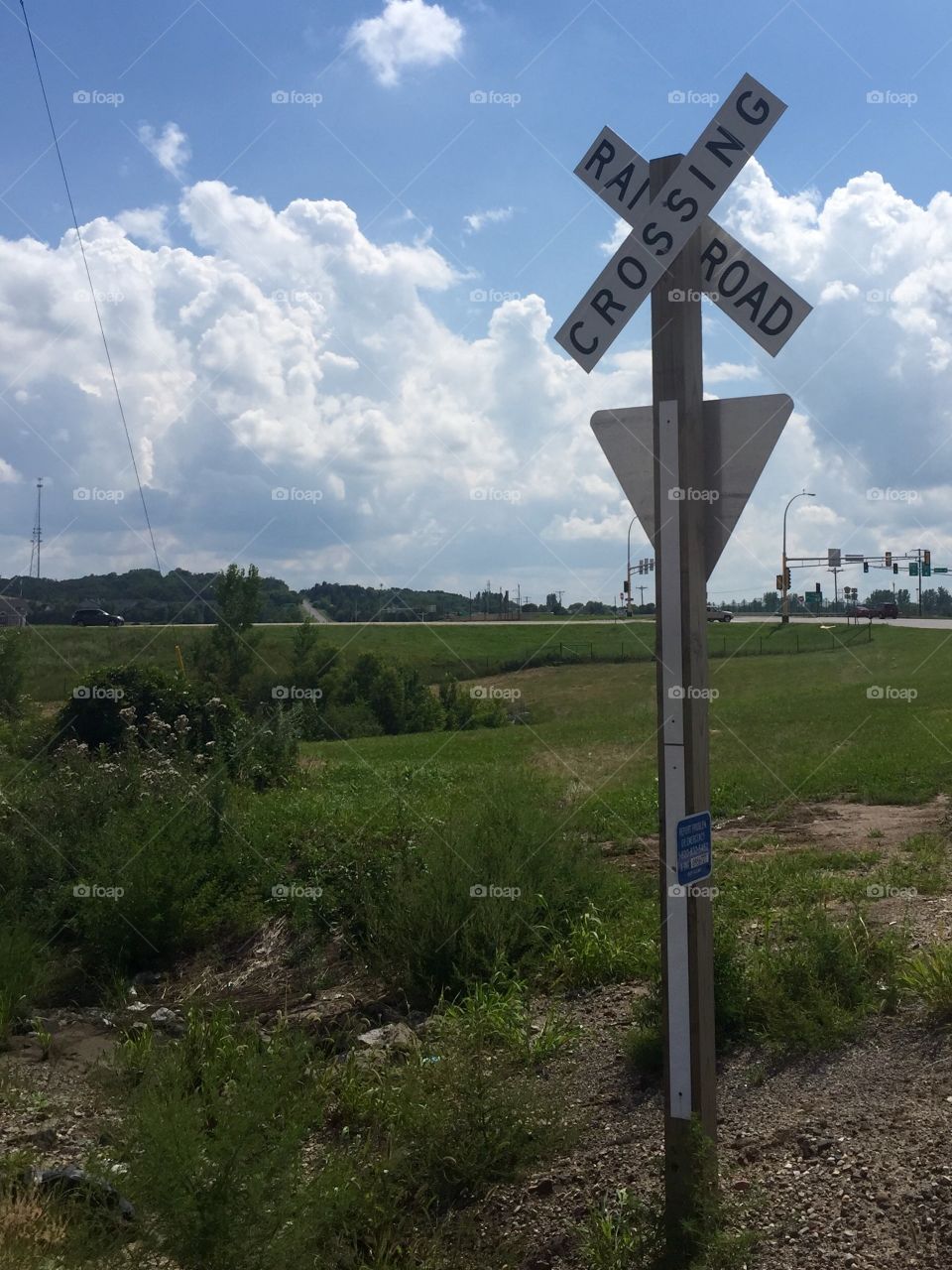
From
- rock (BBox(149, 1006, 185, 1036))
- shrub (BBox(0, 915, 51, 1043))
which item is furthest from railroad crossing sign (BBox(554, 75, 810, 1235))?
shrub (BBox(0, 915, 51, 1043))

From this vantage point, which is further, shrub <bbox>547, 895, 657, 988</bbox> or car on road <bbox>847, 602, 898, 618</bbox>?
car on road <bbox>847, 602, 898, 618</bbox>

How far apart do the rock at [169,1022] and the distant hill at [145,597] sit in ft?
45.4

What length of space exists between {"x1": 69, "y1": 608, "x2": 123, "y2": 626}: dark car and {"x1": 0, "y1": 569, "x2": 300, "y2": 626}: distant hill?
371 millimetres

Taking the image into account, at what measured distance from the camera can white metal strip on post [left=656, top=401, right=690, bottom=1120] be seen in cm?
373

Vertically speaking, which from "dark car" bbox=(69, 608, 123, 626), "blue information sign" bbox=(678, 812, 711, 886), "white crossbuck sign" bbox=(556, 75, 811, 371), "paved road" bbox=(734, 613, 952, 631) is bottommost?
"blue information sign" bbox=(678, 812, 711, 886)

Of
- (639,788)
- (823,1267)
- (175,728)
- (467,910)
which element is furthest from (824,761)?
(823,1267)

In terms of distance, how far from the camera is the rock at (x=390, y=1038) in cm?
642

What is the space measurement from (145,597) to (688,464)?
3139 cm

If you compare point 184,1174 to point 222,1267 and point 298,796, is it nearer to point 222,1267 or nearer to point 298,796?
point 222,1267

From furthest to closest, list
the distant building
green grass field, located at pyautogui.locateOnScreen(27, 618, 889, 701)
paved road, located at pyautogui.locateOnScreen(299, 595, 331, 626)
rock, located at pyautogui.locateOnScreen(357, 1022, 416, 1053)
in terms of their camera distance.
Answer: paved road, located at pyautogui.locateOnScreen(299, 595, 331, 626) → green grass field, located at pyautogui.locateOnScreen(27, 618, 889, 701) → the distant building → rock, located at pyautogui.locateOnScreen(357, 1022, 416, 1053)

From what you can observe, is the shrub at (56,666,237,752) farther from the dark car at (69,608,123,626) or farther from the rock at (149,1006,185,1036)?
the dark car at (69,608,123,626)

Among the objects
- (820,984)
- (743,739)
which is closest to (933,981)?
(820,984)

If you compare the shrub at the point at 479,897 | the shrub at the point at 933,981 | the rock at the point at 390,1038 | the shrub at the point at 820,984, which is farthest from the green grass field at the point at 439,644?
the shrub at the point at 933,981

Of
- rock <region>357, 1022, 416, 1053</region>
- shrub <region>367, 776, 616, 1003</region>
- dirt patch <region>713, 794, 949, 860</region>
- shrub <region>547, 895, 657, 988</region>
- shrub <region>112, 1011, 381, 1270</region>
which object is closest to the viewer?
shrub <region>112, 1011, 381, 1270</region>
